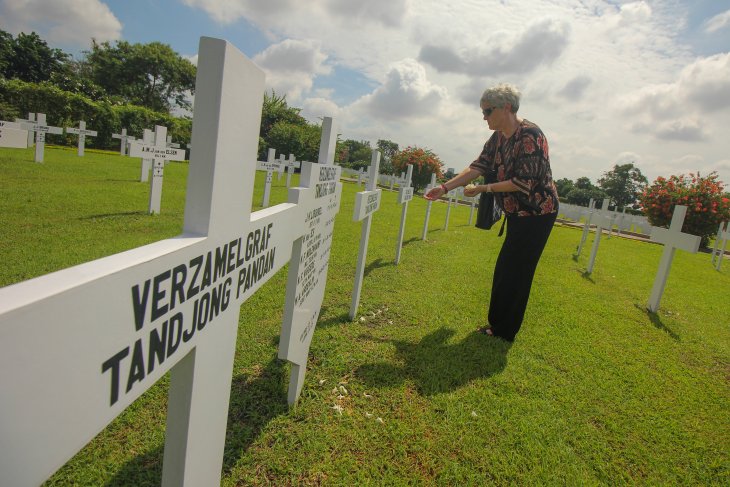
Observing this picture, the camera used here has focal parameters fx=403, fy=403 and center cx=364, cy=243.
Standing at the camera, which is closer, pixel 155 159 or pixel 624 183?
pixel 155 159

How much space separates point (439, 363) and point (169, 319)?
9.90ft

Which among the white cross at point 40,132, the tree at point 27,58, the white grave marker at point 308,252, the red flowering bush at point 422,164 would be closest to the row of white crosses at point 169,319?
the white grave marker at point 308,252

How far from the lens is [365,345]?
12.5 feet

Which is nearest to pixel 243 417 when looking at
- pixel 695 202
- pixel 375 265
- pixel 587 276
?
pixel 375 265

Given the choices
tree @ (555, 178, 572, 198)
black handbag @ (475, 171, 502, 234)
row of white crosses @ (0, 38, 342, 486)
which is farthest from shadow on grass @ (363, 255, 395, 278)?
tree @ (555, 178, 572, 198)

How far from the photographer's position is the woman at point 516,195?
369 centimetres

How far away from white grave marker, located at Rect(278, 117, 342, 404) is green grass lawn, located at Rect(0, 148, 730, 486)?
0.49 meters

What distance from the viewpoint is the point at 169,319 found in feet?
3.11

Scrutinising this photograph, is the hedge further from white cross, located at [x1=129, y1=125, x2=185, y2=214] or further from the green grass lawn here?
the green grass lawn

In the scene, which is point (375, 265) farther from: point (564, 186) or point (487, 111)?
point (564, 186)

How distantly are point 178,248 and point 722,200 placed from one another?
2041cm

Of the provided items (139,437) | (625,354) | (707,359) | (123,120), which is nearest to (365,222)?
(139,437)

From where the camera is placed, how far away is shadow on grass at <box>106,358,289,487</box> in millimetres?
2104

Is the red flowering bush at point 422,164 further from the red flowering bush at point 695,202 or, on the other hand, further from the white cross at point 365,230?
the white cross at point 365,230
